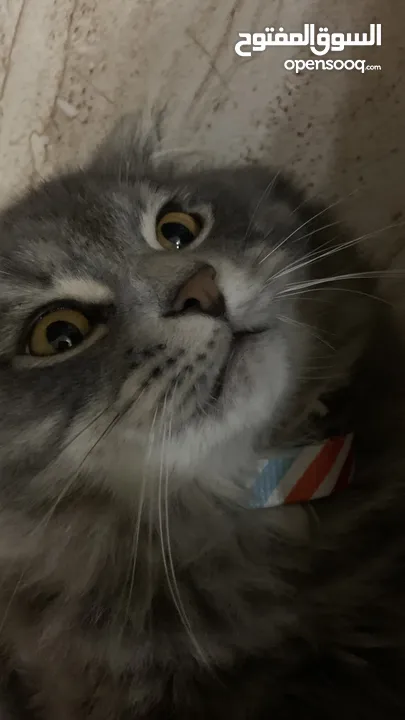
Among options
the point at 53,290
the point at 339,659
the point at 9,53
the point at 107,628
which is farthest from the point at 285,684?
the point at 9,53

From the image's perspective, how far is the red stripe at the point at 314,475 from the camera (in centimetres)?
64

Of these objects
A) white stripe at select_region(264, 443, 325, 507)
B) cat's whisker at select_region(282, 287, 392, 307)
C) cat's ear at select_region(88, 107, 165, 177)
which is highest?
cat's ear at select_region(88, 107, 165, 177)

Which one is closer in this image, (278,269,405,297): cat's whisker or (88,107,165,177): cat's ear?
(278,269,405,297): cat's whisker

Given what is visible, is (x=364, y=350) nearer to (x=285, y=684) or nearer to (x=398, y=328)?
(x=398, y=328)

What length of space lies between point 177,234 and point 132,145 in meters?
0.13

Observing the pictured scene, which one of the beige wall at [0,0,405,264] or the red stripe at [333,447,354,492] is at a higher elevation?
the beige wall at [0,0,405,264]

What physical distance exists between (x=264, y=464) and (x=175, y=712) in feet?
0.71

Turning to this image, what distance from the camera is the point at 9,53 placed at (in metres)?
0.77

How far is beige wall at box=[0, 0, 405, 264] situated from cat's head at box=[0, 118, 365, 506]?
49 millimetres

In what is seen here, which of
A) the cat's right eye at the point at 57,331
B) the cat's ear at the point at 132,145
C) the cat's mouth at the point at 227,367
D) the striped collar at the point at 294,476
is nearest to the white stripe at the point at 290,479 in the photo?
the striped collar at the point at 294,476

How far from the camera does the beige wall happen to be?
0.72 m

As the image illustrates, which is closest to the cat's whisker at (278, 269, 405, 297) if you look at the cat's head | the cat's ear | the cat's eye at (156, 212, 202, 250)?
the cat's head

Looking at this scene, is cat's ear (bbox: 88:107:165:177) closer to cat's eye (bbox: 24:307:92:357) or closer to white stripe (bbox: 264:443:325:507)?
cat's eye (bbox: 24:307:92:357)

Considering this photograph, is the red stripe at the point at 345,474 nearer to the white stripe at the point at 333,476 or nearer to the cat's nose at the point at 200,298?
the white stripe at the point at 333,476
